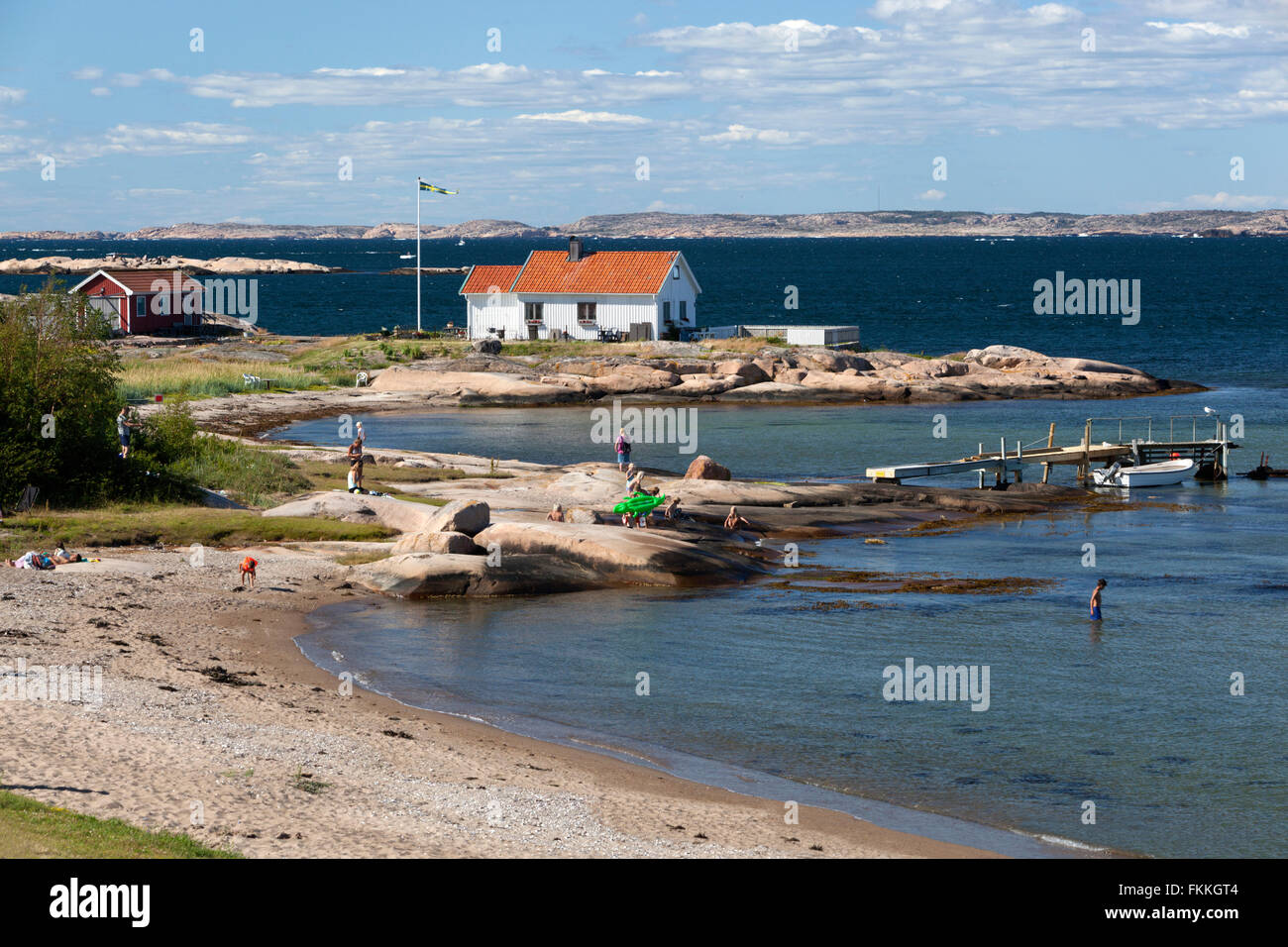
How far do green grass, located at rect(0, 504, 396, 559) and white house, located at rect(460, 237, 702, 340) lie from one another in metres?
44.6

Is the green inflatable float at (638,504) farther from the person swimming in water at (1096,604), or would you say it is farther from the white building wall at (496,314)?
the white building wall at (496,314)

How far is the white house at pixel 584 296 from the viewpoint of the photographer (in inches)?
2992

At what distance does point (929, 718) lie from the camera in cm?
2162

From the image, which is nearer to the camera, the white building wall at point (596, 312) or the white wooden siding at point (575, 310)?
the white building wall at point (596, 312)

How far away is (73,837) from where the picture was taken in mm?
12445

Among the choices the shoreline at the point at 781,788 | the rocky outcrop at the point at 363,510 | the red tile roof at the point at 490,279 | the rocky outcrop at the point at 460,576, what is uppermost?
the red tile roof at the point at 490,279

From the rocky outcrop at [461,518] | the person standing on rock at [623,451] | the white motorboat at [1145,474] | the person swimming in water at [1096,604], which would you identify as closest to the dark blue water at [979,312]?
the white motorboat at [1145,474]

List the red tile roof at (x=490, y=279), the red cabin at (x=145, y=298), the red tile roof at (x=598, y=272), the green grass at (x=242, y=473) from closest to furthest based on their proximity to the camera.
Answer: the green grass at (x=242, y=473) → the red tile roof at (x=598, y=272) → the red cabin at (x=145, y=298) → the red tile roof at (x=490, y=279)

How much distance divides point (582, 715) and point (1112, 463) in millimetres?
35210

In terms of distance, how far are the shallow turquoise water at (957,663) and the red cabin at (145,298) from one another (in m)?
54.8

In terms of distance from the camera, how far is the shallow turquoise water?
18438 millimetres
